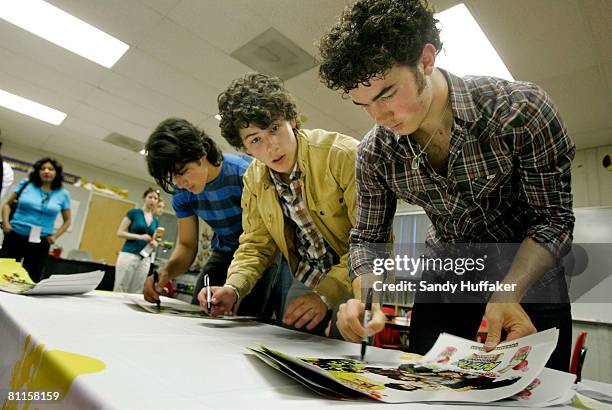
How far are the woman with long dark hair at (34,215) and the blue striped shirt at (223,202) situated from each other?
218 centimetres

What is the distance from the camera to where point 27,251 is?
3.10 m

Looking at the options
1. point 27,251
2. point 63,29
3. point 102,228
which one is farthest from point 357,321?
point 102,228

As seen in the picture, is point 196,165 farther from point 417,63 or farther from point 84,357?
point 84,357

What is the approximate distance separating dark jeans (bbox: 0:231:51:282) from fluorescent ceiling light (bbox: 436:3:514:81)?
347cm

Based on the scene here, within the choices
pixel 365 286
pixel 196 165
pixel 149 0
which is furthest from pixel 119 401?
pixel 149 0

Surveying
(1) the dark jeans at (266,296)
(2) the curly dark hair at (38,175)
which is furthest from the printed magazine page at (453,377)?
(2) the curly dark hair at (38,175)

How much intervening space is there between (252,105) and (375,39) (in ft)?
1.55

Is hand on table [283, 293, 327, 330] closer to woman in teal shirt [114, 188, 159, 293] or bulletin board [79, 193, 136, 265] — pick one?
woman in teal shirt [114, 188, 159, 293]

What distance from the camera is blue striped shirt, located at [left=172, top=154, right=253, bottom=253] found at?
1.53 meters

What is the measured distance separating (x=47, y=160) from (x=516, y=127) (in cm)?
371

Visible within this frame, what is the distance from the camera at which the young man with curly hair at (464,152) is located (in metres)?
0.74

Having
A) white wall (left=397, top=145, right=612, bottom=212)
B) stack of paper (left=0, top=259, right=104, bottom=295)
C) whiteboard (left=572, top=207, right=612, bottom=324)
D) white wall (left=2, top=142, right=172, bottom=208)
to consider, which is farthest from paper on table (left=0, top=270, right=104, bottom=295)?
white wall (left=2, top=142, right=172, bottom=208)

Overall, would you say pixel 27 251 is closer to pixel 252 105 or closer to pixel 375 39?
pixel 252 105

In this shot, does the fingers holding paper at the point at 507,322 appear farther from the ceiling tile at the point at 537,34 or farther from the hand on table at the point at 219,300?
the ceiling tile at the point at 537,34
